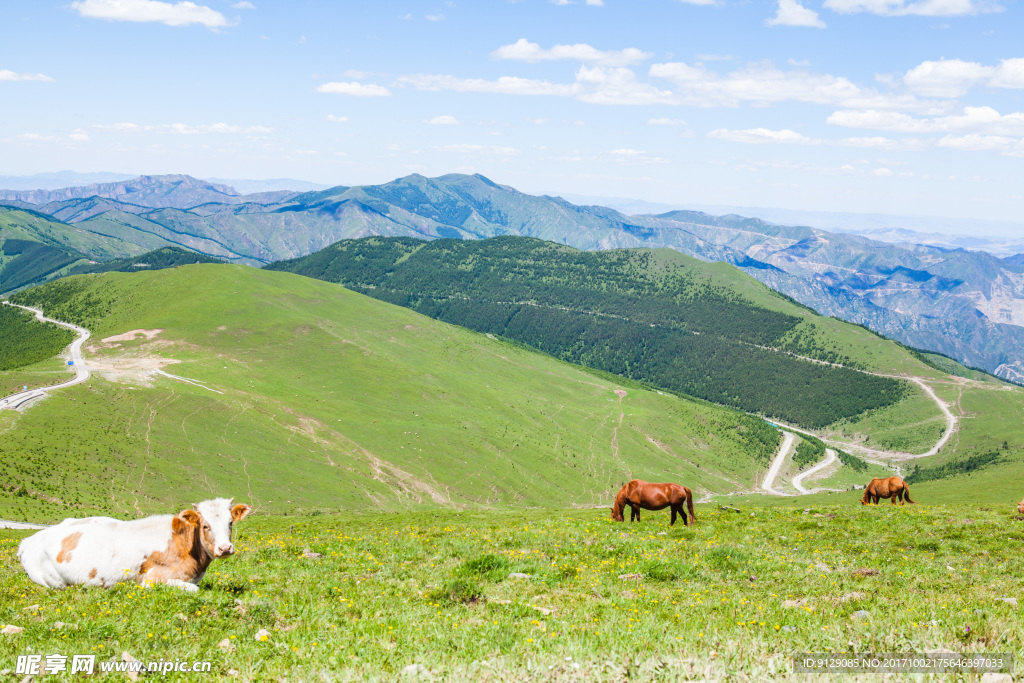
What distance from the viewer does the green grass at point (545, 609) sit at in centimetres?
1050

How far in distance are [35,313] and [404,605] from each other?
9608 inches

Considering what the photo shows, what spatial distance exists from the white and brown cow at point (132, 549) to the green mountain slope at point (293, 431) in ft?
212

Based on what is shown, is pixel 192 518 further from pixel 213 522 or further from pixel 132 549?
pixel 132 549

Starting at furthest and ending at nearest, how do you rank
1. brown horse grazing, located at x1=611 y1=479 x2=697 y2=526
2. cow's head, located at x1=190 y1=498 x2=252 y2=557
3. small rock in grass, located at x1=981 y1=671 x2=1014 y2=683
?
brown horse grazing, located at x1=611 y1=479 x2=697 y2=526 → cow's head, located at x1=190 y1=498 x2=252 y2=557 → small rock in grass, located at x1=981 y1=671 x2=1014 y2=683

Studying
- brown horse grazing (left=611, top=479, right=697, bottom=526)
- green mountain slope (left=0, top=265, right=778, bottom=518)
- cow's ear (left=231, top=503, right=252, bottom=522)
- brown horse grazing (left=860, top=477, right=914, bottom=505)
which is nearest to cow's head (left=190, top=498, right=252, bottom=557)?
cow's ear (left=231, top=503, right=252, bottom=522)

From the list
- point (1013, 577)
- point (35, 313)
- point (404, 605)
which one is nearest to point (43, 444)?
point (404, 605)

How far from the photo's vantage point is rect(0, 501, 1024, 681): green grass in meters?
10.5

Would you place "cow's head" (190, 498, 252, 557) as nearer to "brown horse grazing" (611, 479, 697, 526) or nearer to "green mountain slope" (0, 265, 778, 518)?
"brown horse grazing" (611, 479, 697, 526)

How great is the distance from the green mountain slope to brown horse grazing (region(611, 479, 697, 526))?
2458 inches

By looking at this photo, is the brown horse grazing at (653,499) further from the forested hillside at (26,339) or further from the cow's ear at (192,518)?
the forested hillside at (26,339)

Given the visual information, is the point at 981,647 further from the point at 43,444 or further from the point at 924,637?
the point at 43,444

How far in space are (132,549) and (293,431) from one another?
104 metres

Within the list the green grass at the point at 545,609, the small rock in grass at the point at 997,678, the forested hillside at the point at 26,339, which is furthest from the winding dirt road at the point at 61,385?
the small rock in grass at the point at 997,678

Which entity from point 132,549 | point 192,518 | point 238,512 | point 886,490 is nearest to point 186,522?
point 192,518
